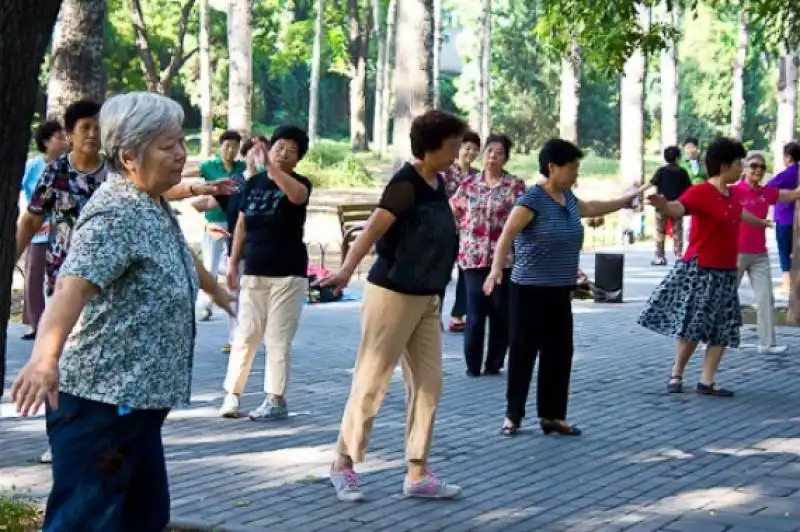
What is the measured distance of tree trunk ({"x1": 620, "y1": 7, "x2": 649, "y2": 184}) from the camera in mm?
29734

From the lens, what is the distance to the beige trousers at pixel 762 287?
13.1 meters

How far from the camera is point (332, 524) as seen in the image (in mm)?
6766

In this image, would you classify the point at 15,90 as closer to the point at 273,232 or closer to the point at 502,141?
the point at 273,232

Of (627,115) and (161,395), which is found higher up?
(627,115)

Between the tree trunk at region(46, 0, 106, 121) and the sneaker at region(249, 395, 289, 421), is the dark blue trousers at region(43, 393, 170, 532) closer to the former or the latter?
the sneaker at region(249, 395, 289, 421)

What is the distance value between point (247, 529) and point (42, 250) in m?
6.59

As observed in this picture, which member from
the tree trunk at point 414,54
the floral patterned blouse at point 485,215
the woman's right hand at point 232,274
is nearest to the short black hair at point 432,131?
the woman's right hand at point 232,274

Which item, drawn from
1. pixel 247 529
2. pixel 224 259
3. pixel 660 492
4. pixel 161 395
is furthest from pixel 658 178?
pixel 161 395

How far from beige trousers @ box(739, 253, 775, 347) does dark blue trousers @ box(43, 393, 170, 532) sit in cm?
910

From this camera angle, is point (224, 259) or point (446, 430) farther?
point (224, 259)

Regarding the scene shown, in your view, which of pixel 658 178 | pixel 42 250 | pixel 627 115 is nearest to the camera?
pixel 42 250

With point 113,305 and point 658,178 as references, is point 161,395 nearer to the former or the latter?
point 113,305

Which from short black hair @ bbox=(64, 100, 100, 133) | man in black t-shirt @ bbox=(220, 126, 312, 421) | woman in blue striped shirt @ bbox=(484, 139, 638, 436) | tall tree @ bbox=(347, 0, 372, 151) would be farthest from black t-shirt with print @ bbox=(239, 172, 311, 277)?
tall tree @ bbox=(347, 0, 372, 151)

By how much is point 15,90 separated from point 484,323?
6246 millimetres
